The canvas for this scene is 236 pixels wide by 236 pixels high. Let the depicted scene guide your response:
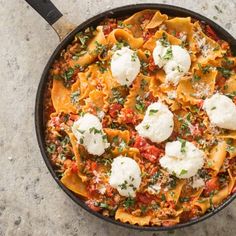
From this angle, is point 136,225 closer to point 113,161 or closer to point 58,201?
point 113,161

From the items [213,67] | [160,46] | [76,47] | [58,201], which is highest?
Answer: [76,47]

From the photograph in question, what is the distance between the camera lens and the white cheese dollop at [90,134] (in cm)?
376

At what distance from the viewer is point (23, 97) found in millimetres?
4590

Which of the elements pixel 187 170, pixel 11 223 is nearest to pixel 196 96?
pixel 187 170

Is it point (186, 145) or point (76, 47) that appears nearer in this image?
point (186, 145)

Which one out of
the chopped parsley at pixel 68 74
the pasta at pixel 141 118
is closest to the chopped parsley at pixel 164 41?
the pasta at pixel 141 118

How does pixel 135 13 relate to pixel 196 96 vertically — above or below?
above

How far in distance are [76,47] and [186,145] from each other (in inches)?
41.9

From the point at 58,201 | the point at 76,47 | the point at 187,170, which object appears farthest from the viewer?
the point at 58,201

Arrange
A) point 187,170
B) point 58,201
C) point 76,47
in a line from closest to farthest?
point 187,170 < point 76,47 < point 58,201

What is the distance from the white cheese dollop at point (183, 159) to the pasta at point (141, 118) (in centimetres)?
4

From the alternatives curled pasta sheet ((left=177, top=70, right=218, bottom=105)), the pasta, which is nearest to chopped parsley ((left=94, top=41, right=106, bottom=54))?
the pasta

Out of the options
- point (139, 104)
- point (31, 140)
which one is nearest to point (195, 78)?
point (139, 104)

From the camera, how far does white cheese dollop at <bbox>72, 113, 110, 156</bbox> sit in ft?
12.3
